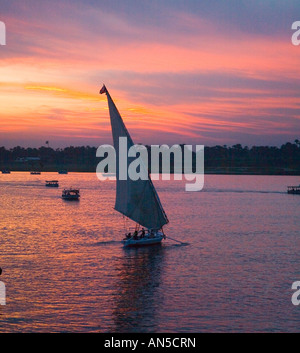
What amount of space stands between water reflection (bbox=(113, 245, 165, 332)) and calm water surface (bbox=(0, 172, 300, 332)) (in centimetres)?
6

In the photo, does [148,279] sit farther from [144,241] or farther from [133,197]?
[144,241]

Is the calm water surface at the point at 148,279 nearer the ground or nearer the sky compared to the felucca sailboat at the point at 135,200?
nearer the ground

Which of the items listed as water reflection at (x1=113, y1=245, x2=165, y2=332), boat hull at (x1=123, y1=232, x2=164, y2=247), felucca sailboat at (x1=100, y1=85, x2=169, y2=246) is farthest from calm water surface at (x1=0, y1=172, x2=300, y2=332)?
felucca sailboat at (x1=100, y1=85, x2=169, y2=246)

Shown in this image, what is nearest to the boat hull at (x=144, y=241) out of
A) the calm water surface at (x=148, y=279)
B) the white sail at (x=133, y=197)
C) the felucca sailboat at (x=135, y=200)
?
the felucca sailboat at (x=135, y=200)

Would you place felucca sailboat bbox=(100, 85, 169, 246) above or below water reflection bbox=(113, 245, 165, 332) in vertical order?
above

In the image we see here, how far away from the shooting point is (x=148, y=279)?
40.2m

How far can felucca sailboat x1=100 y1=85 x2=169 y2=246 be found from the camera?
49312 millimetres

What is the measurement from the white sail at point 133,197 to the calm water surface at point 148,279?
339 cm

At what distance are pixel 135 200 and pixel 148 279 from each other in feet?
42.3

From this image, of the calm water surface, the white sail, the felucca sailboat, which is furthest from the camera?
the felucca sailboat

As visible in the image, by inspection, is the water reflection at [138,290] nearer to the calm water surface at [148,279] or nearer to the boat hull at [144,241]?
the calm water surface at [148,279]

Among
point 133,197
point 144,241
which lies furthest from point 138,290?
point 144,241

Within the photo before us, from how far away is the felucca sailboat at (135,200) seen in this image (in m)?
49.3

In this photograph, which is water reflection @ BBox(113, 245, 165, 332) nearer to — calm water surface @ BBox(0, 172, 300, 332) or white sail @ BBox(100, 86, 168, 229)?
calm water surface @ BBox(0, 172, 300, 332)
